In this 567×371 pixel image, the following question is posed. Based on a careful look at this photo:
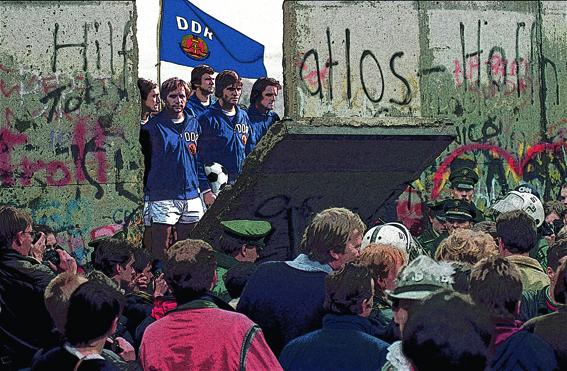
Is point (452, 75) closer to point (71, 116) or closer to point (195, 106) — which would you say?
point (195, 106)

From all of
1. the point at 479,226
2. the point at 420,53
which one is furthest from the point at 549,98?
the point at 479,226

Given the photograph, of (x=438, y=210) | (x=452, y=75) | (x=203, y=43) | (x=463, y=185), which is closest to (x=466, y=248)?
(x=438, y=210)

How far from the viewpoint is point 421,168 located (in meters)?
7.12

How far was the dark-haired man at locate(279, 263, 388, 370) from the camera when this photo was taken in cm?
418

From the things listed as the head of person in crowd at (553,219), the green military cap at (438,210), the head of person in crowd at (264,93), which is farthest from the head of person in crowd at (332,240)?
the head of person in crowd at (264,93)

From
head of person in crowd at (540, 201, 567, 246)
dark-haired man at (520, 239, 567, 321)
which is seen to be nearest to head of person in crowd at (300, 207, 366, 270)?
dark-haired man at (520, 239, 567, 321)

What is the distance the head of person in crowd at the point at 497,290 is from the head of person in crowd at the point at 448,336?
115 centimetres

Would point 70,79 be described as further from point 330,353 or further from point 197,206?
point 330,353

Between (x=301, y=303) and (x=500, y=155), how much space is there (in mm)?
6978

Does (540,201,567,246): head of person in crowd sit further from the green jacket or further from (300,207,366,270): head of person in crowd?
(300,207,366,270): head of person in crowd

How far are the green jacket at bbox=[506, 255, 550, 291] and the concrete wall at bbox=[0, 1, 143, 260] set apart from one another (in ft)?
16.6

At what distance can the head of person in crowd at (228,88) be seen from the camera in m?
10.0

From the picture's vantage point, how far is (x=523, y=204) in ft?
29.7

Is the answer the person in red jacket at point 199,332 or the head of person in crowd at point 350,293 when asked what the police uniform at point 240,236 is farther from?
the head of person in crowd at point 350,293
